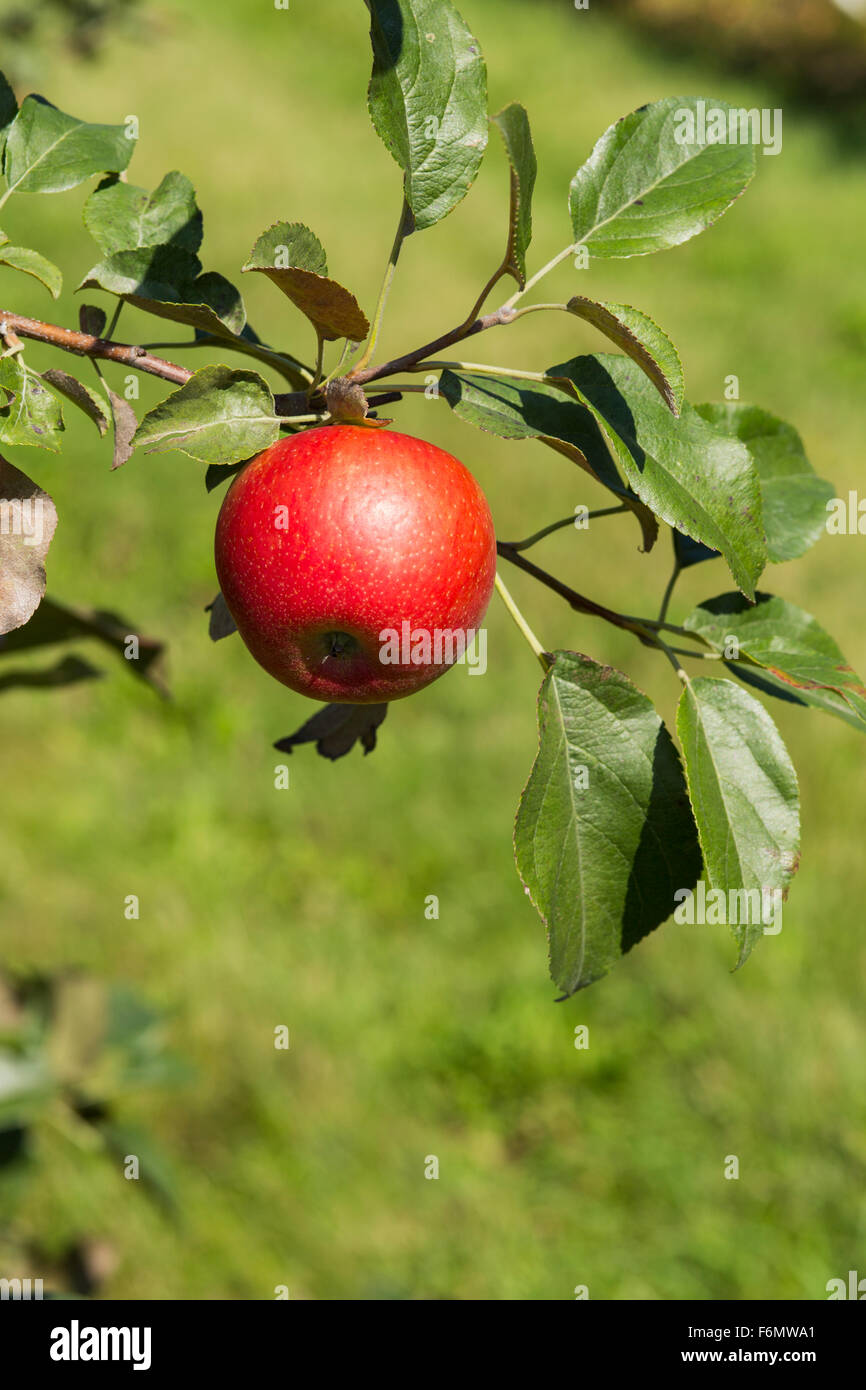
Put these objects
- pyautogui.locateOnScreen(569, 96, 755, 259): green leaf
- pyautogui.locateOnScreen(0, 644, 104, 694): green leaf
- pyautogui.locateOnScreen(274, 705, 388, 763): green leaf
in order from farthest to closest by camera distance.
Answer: pyautogui.locateOnScreen(0, 644, 104, 694): green leaf < pyautogui.locateOnScreen(274, 705, 388, 763): green leaf < pyautogui.locateOnScreen(569, 96, 755, 259): green leaf

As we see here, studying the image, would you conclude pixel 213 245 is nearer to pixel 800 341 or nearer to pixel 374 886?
pixel 800 341

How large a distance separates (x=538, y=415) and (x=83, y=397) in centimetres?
27

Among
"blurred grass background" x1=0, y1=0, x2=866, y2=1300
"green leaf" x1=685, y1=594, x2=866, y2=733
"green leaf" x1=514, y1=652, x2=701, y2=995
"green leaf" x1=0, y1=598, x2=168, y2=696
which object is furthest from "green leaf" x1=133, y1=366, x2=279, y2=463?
"blurred grass background" x1=0, y1=0, x2=866, y2=1300

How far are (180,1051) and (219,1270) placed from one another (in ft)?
1.44

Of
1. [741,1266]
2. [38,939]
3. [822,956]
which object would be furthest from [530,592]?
[741,1266]

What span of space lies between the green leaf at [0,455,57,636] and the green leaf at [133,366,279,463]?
0.26 feet

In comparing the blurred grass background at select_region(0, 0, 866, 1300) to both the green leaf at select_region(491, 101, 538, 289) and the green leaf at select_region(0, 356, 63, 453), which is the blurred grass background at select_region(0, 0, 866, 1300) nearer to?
the green leaf at select_region(0, 356, 63, 453)

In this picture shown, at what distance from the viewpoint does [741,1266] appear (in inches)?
81.4

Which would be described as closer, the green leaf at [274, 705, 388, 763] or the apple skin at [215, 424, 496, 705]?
the apple skin at [215, 424, 496, 705]

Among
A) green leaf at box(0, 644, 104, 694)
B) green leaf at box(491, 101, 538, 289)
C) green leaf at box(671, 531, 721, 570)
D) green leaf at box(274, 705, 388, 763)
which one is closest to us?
green leaf at box(491, 101, 538, 289)

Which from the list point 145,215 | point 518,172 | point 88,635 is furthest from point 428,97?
point 88,635

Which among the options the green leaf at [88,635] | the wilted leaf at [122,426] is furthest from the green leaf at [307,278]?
the green leaf at [88,635]

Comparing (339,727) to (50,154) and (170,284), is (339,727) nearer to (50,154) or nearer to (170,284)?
(170,284)

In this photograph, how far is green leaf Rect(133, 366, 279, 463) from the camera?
64 centimetres
